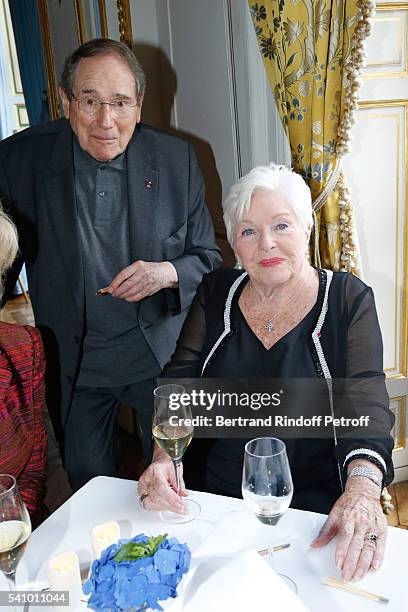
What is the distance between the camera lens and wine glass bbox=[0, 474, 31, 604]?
101 cm

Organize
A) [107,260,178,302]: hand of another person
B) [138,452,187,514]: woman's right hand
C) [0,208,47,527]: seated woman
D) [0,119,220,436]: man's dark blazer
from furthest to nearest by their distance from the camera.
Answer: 1. [0,119,220,436]: man's dark blazer
2. [107,260,178,302]: hand of another person
3. [0,208,47,527]: seated woman
4. [138,452,187,514]: woman's right hand

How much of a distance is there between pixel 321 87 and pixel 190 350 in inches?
41.3

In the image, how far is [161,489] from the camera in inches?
53.6

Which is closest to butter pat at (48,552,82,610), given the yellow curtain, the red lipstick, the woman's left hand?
the woman's left hand

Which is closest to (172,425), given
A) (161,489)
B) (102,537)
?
(161,489)

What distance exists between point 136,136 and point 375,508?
4.92ft

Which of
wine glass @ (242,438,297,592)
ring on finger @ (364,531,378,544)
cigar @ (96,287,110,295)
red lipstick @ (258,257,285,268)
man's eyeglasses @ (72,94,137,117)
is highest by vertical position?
man's eyeglasses @ (72,94,137,117)

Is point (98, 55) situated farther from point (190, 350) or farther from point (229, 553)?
point (229, 553)

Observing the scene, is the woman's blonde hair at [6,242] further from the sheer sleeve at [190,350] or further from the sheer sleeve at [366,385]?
the sheer sleeve at [366,385]

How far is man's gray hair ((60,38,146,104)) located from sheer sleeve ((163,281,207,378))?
0.78 metres

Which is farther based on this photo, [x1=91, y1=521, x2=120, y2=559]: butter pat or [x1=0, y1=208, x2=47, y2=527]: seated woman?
[x1=0, y1=208, x2=47, y2=527]: seated woman

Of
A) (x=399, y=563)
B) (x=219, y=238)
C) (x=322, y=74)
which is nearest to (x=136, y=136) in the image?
(x=322, y=74)

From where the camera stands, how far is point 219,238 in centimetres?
320

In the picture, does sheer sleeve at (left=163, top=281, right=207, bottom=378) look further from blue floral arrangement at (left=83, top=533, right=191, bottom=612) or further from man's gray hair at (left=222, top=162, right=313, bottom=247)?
blue floral arrangement at (left=83, top=533, right=191, bottom=612)
